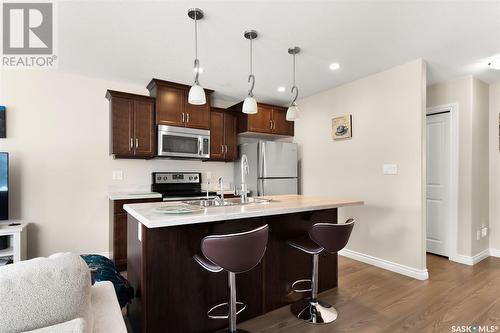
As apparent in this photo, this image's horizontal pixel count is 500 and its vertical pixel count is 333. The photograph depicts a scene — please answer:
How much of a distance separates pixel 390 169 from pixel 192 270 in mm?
2617

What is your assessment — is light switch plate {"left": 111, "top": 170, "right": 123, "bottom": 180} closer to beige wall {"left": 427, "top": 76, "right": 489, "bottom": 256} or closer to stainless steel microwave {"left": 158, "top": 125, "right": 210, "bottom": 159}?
stainless steel microwave {"left": 158, "top": 125, "right": 210, "bottom": 159}

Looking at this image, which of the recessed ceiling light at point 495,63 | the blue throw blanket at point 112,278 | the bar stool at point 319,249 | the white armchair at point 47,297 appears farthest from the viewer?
the recessed ceiling light at point 495,63

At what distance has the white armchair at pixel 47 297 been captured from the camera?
0.71 meters

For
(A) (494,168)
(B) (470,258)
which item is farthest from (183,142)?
(A) (494,168)

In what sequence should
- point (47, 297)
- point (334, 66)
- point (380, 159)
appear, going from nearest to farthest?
1. point (47, 297)
2. point (334, 66)
3. point (380, 159)

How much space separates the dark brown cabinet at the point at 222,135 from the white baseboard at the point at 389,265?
2328 mm

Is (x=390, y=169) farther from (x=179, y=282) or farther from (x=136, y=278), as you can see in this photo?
(x=136, y=278)

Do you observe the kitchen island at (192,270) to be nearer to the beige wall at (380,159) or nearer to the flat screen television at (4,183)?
the beige wall at (380,159)

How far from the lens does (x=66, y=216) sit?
10.8ft

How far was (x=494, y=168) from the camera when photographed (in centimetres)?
362

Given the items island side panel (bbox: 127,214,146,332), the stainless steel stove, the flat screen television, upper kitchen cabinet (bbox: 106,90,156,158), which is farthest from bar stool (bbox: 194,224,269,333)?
the flat screen television

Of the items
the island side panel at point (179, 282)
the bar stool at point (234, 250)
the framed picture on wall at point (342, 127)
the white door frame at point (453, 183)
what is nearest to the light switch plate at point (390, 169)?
the framed picture on wall at point (342, 127)

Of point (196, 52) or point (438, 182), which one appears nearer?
point (196, 52)

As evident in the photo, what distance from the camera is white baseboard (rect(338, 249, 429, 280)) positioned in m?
2.86
